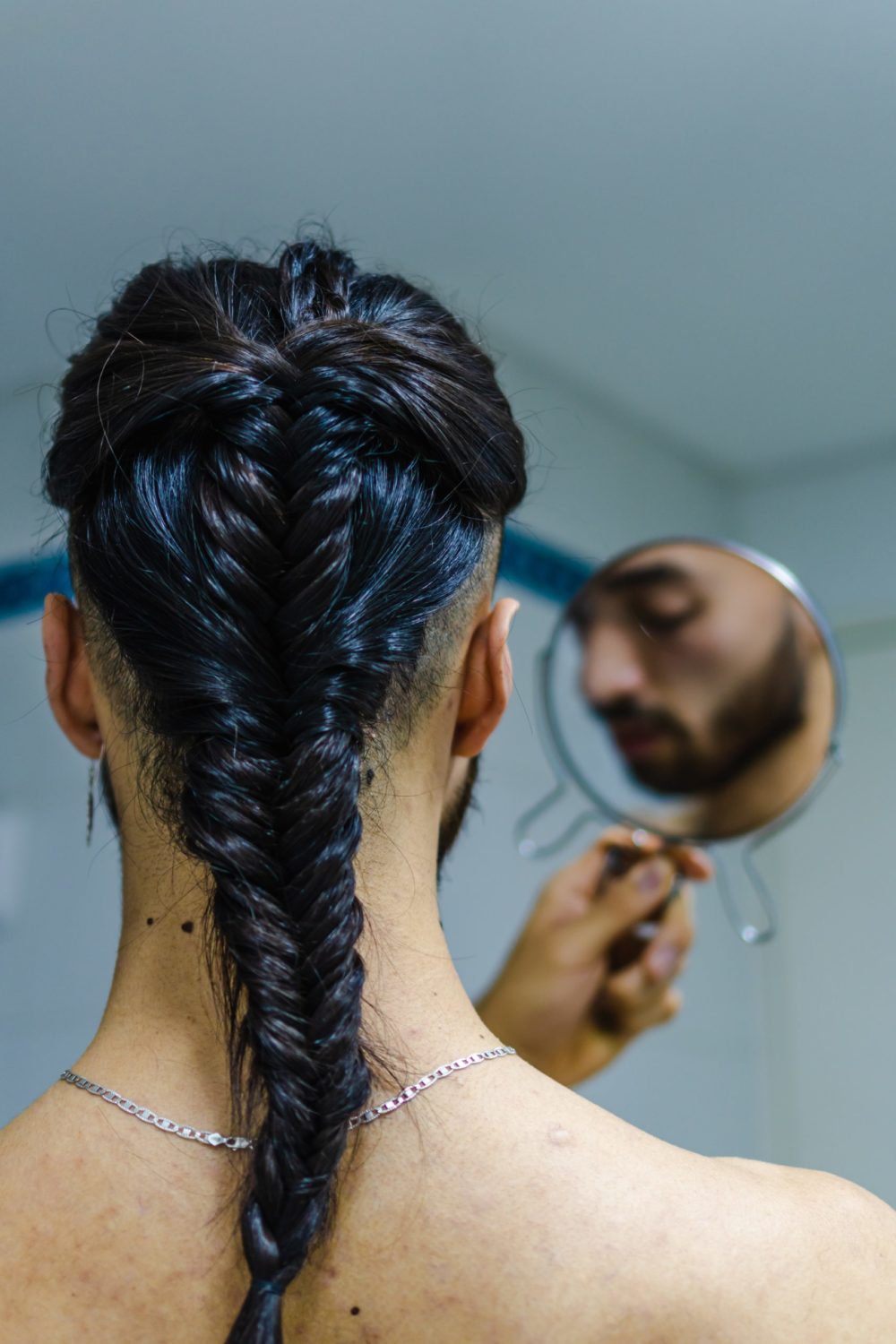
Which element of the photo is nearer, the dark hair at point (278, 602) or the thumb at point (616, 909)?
the dark hair at point (278, 602)

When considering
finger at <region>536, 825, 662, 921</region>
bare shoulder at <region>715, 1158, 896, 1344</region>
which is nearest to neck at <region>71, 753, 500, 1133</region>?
bare shoulder at <region>715, 1158, 896, 1344</region>

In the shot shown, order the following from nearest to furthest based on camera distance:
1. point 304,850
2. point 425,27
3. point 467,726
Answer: point 304,850
point 467,726
point 425,27

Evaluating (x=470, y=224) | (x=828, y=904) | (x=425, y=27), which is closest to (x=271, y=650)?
(x=425, y=27)

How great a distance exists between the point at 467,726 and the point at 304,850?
15 centimetres

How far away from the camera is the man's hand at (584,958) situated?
4.38 ft

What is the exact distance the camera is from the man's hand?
4.38 ft

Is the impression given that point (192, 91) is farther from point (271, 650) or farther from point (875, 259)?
point (271, 650)

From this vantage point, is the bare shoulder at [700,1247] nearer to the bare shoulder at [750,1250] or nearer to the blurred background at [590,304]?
the bare shoulder at [750,1250]

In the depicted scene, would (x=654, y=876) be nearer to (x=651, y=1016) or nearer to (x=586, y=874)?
(x=586, y=874)

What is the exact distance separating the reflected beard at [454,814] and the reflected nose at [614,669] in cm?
66

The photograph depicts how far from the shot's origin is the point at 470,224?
1817 millimetres

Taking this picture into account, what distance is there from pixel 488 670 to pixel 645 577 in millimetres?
766

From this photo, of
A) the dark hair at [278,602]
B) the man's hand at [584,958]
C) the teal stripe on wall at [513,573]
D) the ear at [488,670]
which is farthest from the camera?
the teal stripe on wall at [513,573]

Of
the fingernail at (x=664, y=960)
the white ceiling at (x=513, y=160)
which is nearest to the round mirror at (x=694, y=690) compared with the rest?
the fingernail at (x=664, y=960)
